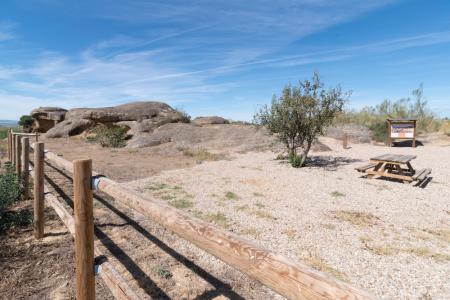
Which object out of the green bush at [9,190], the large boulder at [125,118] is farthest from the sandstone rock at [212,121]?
the green bush at [9,190]

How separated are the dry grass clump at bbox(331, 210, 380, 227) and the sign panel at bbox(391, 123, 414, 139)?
47.2ft

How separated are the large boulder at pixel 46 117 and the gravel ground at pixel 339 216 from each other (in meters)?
21.5

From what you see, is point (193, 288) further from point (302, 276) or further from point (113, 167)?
point (113, 167)

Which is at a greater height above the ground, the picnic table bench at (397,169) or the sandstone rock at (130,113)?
the sandstone rock at (130,113)

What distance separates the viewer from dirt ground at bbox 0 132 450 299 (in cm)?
319

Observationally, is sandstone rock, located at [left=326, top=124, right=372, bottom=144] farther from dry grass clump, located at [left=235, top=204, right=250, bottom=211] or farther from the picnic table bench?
dry grass clump, located at [left=235, top=204, right=250, bottom=211]

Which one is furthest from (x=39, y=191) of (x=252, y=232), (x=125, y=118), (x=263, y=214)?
(x=125, y=118)

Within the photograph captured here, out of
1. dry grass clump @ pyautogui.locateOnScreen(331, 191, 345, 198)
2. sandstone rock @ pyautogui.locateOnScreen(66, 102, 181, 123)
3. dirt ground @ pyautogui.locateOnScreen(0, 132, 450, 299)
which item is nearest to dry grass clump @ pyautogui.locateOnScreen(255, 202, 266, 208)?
dirt ground @ pyautogui.locateOnScreen(0, 132, 450, 299)

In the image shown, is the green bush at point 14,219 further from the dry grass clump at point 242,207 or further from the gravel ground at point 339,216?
the dry grass clump at point 242,207

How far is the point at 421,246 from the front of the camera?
4.27 meters

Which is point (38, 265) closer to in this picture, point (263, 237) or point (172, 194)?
point (263, 237)

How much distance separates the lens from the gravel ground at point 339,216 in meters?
3.55

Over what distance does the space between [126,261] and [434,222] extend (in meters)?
5.25

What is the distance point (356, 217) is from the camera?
5492 millimetres
